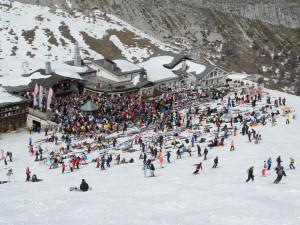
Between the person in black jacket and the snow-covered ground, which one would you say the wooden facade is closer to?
the snow-covered ground

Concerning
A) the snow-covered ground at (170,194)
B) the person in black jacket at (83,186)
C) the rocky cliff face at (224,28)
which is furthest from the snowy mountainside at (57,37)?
the person in black jacket at (83,186)

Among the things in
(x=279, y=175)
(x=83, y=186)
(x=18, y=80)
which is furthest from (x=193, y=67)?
(x=83, y=186)

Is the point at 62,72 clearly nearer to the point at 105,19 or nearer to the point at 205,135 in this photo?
the point at 205,135

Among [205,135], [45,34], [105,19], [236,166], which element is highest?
[105,19]

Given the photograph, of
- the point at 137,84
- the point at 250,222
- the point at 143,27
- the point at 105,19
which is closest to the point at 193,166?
the point at 250,222

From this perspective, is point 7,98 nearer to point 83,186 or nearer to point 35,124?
point 35,124
